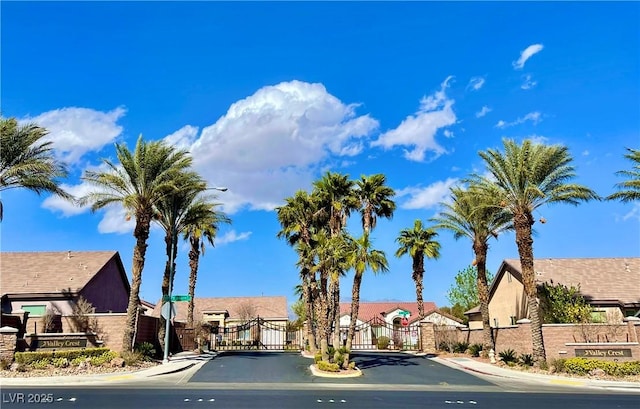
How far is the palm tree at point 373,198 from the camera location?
30250 millimetres

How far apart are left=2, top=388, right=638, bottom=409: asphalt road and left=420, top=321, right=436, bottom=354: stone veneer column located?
21.1 m

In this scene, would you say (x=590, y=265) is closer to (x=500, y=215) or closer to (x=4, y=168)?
(x=500, y=215)

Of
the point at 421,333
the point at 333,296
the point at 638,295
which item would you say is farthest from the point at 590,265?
the point at 333,296

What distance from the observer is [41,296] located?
105ft

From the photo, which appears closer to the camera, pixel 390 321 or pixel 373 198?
pixel 373 198

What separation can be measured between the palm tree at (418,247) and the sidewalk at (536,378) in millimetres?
12589

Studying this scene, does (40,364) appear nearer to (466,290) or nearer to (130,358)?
(130,358)

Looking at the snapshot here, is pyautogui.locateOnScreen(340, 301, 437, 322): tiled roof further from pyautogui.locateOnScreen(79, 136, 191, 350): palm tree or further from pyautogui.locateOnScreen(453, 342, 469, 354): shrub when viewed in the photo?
pyautogui.locateOnScreen(79, 136, 191, 350): palm tree

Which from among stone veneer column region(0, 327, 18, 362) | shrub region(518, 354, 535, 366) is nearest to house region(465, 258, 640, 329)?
shrub region(518, 354, 535, 366)

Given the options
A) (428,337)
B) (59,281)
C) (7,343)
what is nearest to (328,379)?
(7,343)

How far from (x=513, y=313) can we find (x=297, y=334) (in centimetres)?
2460

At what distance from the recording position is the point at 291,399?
15.9m

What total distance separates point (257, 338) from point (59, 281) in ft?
75.4

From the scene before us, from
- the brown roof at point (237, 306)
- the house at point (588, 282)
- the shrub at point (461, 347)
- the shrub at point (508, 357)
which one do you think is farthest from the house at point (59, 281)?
the house at point (588, 282)
